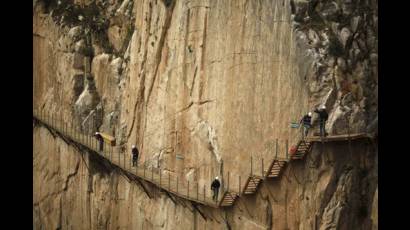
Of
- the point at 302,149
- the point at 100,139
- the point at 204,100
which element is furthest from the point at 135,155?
the point at 302,149

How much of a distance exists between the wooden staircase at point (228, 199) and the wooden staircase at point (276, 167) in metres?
3.03

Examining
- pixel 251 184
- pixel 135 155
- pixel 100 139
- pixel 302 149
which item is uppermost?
pixel 302 149

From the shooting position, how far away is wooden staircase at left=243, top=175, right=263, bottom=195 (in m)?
32.1

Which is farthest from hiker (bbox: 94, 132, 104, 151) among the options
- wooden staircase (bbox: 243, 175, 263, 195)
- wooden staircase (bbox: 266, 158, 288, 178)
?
wooden staircase (bbox: 266, 158, 288, 178)

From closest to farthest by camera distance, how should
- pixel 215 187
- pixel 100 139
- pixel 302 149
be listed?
pixel 302 149, pixel 215 187, pixel 100 139

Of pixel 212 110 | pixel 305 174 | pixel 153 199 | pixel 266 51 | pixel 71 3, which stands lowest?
pixel 153 199

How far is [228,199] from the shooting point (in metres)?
34.2

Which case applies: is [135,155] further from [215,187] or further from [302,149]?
[302,149]

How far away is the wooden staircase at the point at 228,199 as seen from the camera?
33.9m

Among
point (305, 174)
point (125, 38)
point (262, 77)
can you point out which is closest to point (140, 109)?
point (125, 38)

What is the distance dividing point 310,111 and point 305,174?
2729 mm

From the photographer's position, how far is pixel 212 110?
35781 mm

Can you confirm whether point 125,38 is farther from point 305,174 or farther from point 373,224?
point 373,224

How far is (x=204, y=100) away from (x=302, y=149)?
26.2 ft
